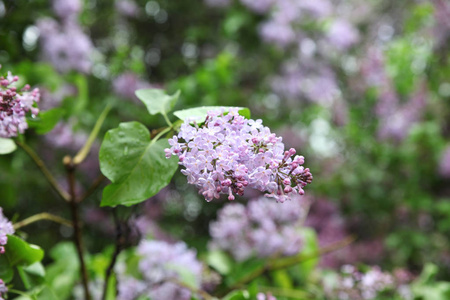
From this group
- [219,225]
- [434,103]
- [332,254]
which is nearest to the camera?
[219,225]

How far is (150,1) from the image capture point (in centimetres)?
227

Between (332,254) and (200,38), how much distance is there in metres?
1.19

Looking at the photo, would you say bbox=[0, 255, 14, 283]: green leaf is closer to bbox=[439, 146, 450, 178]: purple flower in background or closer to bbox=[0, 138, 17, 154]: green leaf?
bbox=[0, 138, 17, 154]: green leaf

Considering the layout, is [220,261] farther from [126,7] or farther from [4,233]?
[126,7]

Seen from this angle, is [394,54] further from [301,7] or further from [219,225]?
[219,225]

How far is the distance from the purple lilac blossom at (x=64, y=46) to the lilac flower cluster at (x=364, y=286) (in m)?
1.17

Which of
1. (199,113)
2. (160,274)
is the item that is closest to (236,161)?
(199,113)

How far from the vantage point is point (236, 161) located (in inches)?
18.3

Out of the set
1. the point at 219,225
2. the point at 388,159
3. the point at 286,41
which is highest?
the point at 286,41

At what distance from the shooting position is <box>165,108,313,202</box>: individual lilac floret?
0.46 meters

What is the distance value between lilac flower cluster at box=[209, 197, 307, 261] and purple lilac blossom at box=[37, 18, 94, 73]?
83 centimetres

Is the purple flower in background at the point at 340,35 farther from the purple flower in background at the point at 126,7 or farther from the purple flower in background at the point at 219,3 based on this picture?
the purple flower in background at the point at 126,7

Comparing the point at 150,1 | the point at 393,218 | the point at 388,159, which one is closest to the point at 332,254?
the point at 393,218

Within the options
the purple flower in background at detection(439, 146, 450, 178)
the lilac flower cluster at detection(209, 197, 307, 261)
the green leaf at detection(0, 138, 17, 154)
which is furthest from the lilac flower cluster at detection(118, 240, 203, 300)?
the purple flower in background at detection(439, 146, 450, 178)
